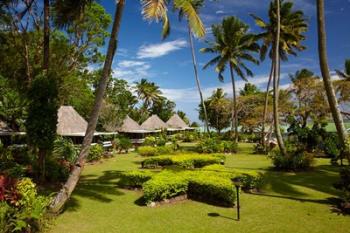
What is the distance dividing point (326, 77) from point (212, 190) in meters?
5.77

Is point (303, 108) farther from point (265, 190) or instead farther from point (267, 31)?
point (265, 190)

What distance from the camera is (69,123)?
27.0 meters

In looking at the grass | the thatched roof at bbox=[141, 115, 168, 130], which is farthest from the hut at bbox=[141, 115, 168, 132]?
the grass

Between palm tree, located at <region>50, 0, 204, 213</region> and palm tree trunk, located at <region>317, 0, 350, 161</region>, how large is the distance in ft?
14.5

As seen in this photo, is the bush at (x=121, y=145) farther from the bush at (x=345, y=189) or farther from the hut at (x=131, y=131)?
the bush at (x=345, y=189)

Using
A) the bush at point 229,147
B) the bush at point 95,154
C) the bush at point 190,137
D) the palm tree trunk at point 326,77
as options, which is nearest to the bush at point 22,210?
the palm tree trunk at point 326,77

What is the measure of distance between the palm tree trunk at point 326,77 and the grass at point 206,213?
2.65 m

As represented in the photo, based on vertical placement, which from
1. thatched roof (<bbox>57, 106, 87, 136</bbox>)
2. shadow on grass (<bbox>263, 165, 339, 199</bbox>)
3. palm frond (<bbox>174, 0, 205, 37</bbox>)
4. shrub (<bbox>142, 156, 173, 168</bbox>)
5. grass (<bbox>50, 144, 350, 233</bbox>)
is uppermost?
palm frond (<bbox>174, 0, 205, 37</bbox>)

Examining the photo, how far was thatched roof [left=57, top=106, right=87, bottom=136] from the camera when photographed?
26.3 m

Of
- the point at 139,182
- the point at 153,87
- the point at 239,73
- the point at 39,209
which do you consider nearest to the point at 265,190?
the point at 139,182

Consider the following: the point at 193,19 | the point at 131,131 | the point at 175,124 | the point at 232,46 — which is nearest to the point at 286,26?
the point at 232,46

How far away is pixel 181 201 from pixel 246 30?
25.6 m

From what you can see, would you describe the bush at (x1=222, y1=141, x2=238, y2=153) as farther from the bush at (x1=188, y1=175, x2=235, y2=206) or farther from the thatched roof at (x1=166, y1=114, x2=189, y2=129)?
the thatched roof at (x1=166, y1=114, x2=189, y2=129)

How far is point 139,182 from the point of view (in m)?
13.5
